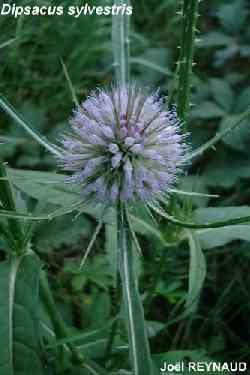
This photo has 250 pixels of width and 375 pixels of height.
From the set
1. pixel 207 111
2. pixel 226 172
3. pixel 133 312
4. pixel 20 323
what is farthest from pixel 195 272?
pixel 207 111

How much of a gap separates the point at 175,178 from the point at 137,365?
1.53 feet

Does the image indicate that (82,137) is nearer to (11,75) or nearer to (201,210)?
(201,210)

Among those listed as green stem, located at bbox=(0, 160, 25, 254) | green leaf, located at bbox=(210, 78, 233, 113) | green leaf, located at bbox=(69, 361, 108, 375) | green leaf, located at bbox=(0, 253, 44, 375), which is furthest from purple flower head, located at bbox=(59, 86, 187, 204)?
green leaf, located at bbox=(210, 78, 233, 113)

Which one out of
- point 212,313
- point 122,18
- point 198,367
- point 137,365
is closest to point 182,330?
point 212,313

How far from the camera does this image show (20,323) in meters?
1.43

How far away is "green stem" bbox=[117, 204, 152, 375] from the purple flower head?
0.11 m

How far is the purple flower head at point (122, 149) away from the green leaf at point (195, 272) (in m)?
0.20

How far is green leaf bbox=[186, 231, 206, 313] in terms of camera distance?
130 cm

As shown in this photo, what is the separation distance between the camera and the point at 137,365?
1188 millimetres

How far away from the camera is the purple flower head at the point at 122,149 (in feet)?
4.31

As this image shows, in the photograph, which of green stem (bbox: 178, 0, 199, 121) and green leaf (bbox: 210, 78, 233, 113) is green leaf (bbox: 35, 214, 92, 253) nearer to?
→ green stem (bbox: 178, 0, 199, 121)

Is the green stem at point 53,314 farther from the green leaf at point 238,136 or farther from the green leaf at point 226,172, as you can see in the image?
the green leaf at point 238,136

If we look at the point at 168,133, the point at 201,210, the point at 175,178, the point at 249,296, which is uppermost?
the point at 168,133

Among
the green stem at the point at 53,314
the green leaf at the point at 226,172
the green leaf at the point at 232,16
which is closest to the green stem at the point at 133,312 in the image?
the green stem at the point at 53,314
